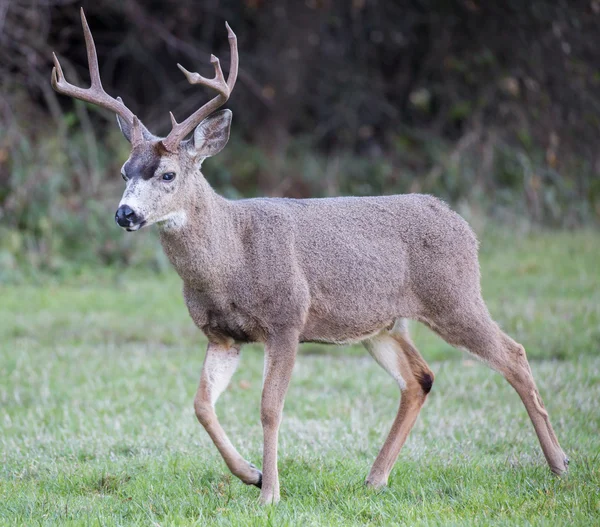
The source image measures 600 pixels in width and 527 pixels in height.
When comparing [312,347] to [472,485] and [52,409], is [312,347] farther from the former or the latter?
[472,485]

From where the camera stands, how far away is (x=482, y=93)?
17.2m

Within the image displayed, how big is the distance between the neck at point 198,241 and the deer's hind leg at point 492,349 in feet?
4.39

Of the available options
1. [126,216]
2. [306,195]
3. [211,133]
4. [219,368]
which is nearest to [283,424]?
[219,368]

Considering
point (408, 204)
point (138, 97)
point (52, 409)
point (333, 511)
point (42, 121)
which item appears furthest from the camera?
point (138, 97)

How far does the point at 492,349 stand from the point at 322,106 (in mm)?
13848

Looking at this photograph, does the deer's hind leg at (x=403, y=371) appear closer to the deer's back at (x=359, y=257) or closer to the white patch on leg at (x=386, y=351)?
the white patch on leg at (x=386, y=351)

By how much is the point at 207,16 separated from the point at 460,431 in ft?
42.7

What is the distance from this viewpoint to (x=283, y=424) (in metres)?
7.11

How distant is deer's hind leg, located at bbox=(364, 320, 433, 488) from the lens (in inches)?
234

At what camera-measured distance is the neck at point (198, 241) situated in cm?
549

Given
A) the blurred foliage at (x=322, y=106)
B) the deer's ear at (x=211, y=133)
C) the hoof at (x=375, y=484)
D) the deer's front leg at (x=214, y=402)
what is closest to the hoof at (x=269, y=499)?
the deer's front leg at (x=214, y=402)

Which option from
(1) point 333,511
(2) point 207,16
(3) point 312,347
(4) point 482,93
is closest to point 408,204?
(1) point 333,511

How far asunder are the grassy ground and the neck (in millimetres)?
1178

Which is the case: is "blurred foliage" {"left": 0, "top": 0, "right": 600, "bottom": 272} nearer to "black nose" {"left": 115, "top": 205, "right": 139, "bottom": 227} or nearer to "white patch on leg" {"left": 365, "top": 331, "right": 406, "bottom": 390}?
"white patch on leg" {"left": 365, "top": 331, "right": 406, "bottom": 390}
